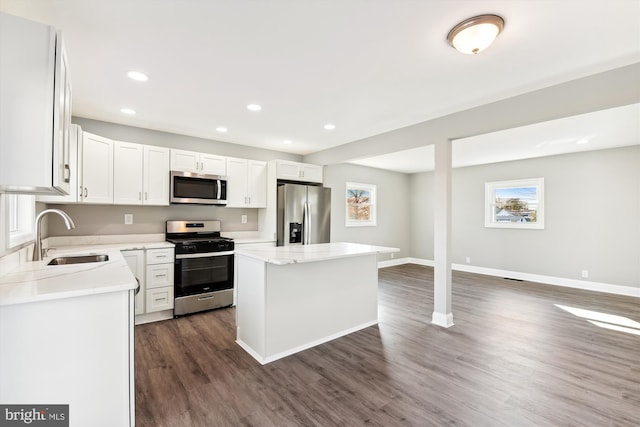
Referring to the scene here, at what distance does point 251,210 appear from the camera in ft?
16.4

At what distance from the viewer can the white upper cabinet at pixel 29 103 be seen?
1169mm

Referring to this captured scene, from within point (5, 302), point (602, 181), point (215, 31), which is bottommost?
point (5, 302)

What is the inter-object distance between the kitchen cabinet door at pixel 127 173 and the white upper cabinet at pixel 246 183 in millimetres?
1156

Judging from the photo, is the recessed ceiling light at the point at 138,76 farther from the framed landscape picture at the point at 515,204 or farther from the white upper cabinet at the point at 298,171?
the framed landscape picture at the point at 515,204

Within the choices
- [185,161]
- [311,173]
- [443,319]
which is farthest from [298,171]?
[443,319]

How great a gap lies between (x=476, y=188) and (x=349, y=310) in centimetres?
496

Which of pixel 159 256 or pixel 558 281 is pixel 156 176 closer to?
pixel 159 256

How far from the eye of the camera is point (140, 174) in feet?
12.0

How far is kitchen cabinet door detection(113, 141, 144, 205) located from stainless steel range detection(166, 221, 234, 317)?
26.1 inches

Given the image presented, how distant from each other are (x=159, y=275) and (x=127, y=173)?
132 centimetres

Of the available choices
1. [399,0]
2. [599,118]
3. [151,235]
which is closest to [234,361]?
[151,235]

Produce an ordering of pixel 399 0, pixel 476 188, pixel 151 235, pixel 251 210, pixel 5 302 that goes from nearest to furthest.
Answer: pixel 5 302 < pixel 399 0 < pixel 151 235 < pixel 251 210 < pixel 476 188

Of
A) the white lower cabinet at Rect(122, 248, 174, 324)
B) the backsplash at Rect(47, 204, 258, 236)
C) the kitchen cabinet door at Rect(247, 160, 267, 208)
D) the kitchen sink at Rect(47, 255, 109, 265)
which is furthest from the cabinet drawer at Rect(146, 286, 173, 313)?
the kitchen cabinet door at Rect(247, 160, 267, 208)

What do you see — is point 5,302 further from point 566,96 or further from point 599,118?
point 599,118
